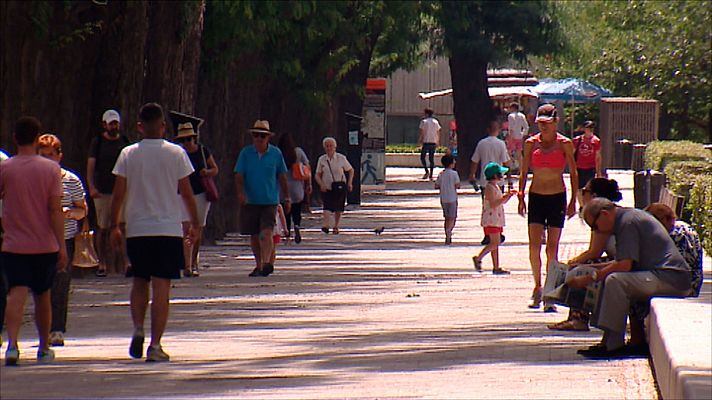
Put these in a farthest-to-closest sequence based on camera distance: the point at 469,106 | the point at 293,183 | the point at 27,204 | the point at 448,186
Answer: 1. the point at 469,106
2. the point at 293,183
3. the point at 448,186
4. the point at 27,204

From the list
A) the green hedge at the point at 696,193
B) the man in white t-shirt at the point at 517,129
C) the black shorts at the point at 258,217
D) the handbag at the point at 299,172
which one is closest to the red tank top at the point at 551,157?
the green hedge at the point at 696,193

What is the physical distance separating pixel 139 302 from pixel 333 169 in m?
16.5

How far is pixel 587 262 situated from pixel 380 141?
27435mm

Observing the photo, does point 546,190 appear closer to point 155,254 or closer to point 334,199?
point 155,254

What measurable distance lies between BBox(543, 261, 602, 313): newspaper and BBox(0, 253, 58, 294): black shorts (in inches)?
146

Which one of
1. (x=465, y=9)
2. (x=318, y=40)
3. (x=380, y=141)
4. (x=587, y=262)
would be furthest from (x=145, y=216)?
(x=465, y=9)

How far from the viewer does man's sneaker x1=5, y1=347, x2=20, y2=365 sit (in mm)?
11625

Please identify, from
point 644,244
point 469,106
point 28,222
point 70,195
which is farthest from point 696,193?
point 469,106

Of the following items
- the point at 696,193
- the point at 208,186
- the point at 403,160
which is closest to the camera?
the point at 208,186

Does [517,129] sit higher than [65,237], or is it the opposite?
[65,237]

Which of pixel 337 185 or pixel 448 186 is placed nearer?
pixel 448 186

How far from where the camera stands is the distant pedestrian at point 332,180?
2842cm

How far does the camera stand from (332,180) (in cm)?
2845

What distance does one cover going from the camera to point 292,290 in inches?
714
